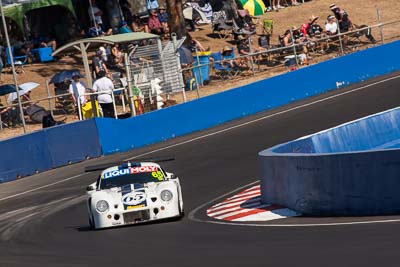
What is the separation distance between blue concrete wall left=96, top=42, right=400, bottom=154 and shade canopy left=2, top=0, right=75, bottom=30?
32.1 feet

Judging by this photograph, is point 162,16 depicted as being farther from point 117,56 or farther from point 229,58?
point 229,58

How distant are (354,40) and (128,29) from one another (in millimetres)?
8491

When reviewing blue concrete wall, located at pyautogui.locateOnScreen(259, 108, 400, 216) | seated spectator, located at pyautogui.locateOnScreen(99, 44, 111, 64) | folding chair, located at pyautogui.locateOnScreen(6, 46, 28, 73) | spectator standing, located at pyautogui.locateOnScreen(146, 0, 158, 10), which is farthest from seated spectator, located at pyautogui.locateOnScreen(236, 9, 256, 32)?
blue concrete wall, located at pyautogui.locateOnScreen(259, 108, 400, 216)

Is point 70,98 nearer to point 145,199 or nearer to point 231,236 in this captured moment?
point 145,199

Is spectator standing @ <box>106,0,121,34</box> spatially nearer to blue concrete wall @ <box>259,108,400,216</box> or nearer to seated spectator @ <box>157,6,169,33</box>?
seated spectator @ <box>157,6,169,33</box>

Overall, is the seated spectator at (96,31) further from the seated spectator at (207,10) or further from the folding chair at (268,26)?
the folding chair at (268,26)

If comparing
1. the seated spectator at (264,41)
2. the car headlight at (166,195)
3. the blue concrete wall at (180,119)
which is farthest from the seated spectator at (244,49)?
the car headlight at (166,195)

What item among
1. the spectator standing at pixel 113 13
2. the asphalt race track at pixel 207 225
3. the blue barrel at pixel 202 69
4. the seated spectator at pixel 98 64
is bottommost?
the asphalt race track at pixel 207 225

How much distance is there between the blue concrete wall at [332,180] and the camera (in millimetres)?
13594

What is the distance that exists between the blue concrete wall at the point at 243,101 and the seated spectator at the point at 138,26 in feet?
29.1

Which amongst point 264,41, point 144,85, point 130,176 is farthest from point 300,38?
point 130,176

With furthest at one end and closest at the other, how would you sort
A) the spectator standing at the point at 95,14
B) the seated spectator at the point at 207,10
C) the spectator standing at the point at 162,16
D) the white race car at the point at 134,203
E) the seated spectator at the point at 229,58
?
the seated spectator at the point at 207,10, the spectator standing at the point at 162,16, the spectator standing at the point at 95,14, the seated spectator at the point at 229,58, the white race car at the point at 134,203

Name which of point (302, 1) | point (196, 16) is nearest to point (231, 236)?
point (196, 16)

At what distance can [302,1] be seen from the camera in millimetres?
49906
